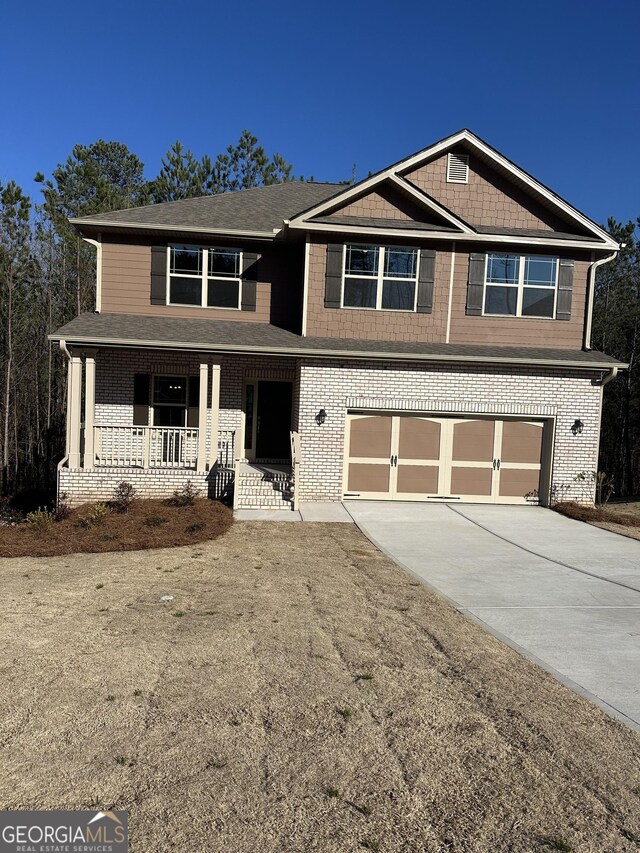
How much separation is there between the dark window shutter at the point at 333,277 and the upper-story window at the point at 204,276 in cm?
245

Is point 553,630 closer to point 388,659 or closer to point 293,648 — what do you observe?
point 388,659

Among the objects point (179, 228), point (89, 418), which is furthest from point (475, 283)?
point (89, 418)

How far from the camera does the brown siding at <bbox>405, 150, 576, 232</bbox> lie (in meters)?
14.2

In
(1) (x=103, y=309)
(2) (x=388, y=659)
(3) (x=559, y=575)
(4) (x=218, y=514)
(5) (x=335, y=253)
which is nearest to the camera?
(2) (x=388, y=659)

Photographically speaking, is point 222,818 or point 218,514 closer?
point 222,818

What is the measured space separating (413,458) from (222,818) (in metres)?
11.1

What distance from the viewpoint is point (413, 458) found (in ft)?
45.2

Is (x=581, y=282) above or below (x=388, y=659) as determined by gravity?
above

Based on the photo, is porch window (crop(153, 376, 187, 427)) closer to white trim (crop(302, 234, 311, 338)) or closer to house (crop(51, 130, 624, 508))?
house (crop(51, 130, 624, 508))

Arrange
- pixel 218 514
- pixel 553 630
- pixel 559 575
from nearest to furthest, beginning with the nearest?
pixel 553 630 < pixel 559 575 < pixel 218 514

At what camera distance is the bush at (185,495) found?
38.9 feet

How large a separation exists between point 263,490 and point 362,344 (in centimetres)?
404

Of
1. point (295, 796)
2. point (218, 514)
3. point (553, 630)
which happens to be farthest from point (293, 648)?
point (218, 514)

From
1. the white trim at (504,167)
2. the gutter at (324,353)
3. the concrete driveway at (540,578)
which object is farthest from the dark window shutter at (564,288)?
the concrete driveway at (540,578)
